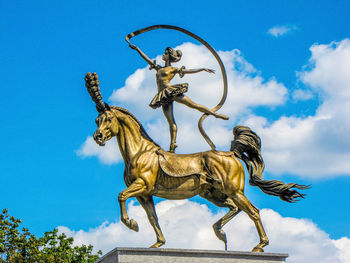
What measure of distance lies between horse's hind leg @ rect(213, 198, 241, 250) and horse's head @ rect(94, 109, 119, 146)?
9.37 feet

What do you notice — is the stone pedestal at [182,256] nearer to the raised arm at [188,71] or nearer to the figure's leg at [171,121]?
the figure's leg at [171,121]

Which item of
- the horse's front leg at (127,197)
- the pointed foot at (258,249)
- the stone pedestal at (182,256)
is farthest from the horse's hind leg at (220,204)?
the horse's front leg at (127,197)

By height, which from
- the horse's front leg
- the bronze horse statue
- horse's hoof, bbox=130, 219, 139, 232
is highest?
the bronze horse statue

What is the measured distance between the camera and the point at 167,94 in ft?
44.2

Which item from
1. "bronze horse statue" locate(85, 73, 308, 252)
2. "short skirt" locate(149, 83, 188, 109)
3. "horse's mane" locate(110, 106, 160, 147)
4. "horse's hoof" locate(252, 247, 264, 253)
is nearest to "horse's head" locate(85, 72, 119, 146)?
"bronze horse statue" locate(85, 73, 308, 252)

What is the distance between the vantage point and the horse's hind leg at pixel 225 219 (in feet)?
42.2

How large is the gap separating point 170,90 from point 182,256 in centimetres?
383

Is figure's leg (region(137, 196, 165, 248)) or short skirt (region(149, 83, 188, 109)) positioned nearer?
figure's leg (region(137, 196, 165, 248))

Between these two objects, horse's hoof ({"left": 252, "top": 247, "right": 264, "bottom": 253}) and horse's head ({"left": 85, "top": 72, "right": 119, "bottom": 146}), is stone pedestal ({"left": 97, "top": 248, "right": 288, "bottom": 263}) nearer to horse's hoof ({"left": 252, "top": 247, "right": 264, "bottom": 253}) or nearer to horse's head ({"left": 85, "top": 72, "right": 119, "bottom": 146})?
horse's hoof ({"left": 252, "top": 247, "right": 264, "bottom": 253})

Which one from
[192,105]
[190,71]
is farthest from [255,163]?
[190,71]

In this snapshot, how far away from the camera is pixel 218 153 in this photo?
42.5 feet

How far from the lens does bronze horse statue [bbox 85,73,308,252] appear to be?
41.3ft

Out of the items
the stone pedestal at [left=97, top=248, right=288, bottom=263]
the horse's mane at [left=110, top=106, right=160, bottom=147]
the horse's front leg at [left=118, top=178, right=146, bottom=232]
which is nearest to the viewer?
the stone pedestal at [left=97, top=248, right=288, bottom=263]

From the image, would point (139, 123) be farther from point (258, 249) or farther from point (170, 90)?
point (258, 249)
